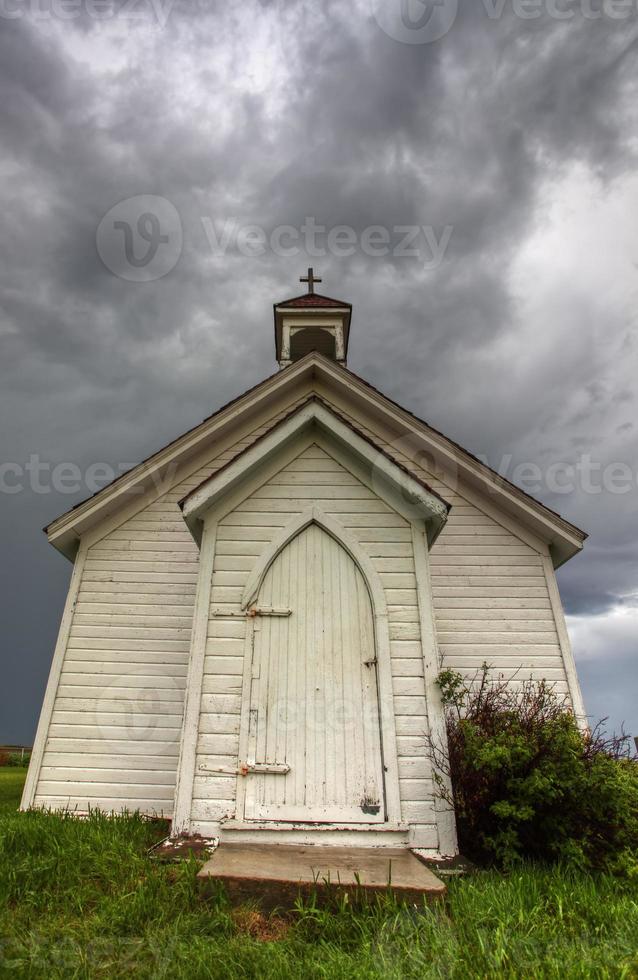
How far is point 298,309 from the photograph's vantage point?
14242 mm

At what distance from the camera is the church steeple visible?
46.3 ft

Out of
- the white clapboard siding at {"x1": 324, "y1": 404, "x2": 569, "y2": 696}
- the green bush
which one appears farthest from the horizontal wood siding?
the white clapboard siding at {"x1": 324, "y1": 404, "x2": 569, "y2": 696}

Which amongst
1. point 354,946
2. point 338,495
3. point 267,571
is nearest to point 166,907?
point 354,946

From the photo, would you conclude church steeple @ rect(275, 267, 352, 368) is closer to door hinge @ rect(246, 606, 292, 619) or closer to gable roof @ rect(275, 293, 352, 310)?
gable roof @ rect(275, 293, 352, 310)

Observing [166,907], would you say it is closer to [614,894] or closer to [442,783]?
[442,783]

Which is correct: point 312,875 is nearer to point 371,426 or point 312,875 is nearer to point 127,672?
point 127,672

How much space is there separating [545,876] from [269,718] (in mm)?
2729

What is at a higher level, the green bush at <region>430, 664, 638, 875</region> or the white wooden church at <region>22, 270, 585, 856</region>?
the white wooden church at <region>22, 270, 585, 856</region>

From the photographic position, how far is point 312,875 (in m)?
4.11

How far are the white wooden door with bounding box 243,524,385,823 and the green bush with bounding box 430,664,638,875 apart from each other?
77 cm

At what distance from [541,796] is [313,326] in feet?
38.1

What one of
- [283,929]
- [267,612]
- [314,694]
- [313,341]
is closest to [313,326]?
[313,341]

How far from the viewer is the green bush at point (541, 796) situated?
5.20 meters

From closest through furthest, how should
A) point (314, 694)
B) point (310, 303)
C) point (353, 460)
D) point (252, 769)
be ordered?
point (252, 769) → point (314, 694) → point (353, 460) → point (310, 303)
